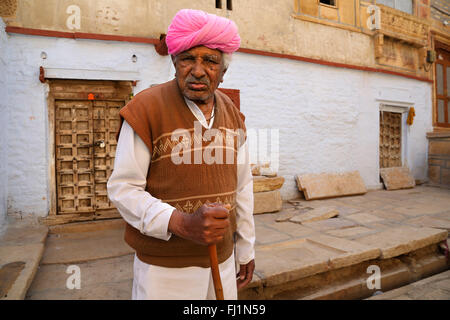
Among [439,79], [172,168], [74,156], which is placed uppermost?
[439,79]

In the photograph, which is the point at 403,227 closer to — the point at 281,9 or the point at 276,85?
the point at 276,85

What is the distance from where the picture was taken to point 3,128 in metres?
4.30

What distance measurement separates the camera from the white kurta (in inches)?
44.3

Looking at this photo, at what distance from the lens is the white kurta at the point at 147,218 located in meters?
1.12

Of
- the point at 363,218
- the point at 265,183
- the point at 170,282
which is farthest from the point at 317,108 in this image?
the point at 170,282

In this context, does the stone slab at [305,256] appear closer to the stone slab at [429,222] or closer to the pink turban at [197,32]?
the stone slab at [429,222]

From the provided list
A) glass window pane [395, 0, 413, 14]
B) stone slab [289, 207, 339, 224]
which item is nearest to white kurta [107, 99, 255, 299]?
stone slab [289, 207, 339, 224]

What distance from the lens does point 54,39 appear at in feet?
15.3

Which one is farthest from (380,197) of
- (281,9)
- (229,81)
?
(281,9)

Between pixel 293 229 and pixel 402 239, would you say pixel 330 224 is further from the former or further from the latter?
pixel 402 239

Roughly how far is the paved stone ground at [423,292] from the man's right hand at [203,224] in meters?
2.68

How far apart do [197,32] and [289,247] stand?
10.1ft

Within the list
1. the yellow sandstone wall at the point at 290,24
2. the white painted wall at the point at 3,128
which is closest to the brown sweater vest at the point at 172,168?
the white painted wall at the point at 3,128
